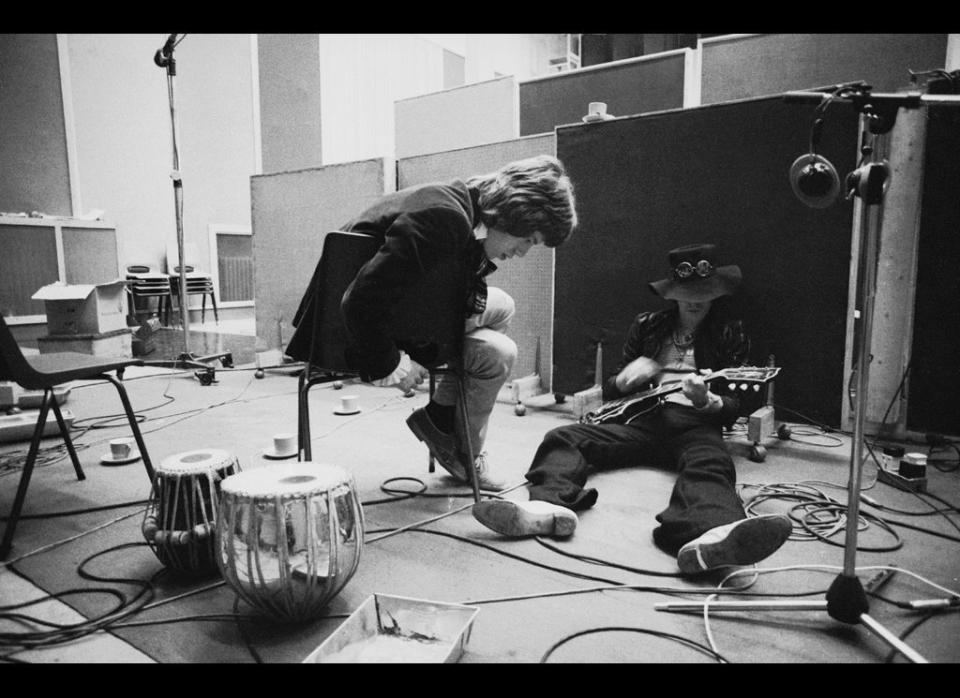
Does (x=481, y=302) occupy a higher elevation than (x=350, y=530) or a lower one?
higher

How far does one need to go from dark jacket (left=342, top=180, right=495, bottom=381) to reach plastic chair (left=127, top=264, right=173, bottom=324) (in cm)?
507

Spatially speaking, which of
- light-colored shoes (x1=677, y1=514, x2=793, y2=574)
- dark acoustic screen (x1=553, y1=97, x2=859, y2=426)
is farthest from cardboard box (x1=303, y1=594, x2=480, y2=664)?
dark acoustic screen (x1=553, y1=97, x2=859, y2=426)

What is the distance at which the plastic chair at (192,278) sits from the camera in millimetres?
6426

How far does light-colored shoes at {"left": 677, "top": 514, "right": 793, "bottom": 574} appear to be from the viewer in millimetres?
1319

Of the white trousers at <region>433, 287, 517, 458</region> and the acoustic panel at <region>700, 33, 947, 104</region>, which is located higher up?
the acoustic panel at <region>700, 33, 947, 104</region>

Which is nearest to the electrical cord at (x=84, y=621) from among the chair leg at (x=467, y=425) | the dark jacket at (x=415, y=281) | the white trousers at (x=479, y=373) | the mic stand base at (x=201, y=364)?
the dark jacket at (x=415, y=281)

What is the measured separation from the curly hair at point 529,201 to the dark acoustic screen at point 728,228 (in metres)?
1.22

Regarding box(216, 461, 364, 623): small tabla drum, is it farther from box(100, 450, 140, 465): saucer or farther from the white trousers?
box(100, 450, 140, 465): saucer

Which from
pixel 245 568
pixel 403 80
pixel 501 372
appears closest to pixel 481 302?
pixel 501 372

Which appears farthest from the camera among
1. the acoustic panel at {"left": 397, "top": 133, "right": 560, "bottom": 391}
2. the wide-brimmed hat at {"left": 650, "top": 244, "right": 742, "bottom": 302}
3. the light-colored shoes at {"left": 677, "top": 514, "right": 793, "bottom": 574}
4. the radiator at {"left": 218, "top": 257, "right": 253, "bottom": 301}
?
the radiator at {"left": 218, "top": 257, "right": 253, "bottom": 301}

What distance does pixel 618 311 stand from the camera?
3039 millimetres

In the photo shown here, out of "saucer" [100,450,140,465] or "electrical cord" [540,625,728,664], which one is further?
"saucer" [100,450,140,465]
